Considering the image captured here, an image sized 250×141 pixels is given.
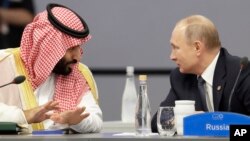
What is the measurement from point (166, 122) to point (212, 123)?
19 cm

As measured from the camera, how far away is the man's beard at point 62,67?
4129 millimetres

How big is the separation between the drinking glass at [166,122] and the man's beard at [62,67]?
90cm

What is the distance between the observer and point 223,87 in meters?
4.12

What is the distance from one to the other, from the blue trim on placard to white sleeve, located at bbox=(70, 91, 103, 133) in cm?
63

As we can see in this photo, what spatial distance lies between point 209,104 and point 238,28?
1.91 meters

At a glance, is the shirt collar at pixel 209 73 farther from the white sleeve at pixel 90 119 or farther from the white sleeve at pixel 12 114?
the white sleeve at pixel 12 114

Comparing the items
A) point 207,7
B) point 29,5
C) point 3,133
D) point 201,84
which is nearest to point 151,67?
point 207,7

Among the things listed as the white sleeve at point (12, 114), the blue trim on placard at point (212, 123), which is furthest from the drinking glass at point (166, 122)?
the white sleeve at point (12, 114)

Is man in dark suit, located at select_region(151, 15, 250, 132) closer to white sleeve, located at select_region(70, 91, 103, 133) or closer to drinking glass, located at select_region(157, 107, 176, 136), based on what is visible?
white sleeve, located at select_region(70, 91, 103, 133)

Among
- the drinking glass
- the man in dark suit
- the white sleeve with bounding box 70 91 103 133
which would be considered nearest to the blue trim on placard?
the drinking glass

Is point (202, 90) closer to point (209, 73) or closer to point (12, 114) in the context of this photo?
point (209, 73)

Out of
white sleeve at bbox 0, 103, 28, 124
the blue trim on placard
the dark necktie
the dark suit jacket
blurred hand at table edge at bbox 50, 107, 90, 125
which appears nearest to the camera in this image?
the blue trim on placard

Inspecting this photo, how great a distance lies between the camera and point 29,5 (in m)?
5.96

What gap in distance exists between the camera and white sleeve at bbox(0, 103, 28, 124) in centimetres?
372
